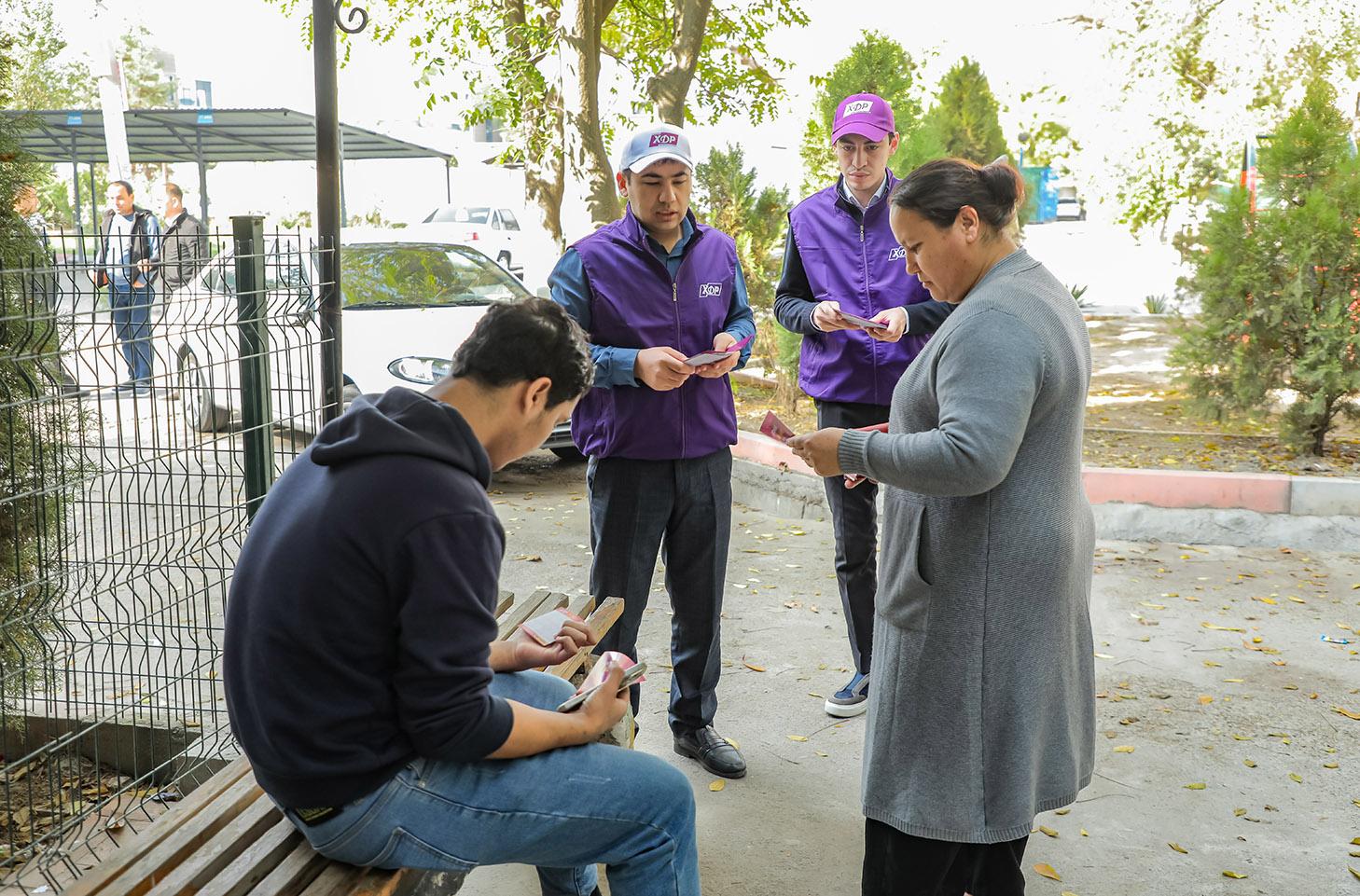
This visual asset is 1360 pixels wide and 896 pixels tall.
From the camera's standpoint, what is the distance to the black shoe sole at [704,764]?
13.4ft

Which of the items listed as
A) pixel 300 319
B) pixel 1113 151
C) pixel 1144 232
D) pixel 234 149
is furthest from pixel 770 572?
pixel 1144 232

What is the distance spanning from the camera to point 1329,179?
7855mm

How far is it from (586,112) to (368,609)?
33.4ft

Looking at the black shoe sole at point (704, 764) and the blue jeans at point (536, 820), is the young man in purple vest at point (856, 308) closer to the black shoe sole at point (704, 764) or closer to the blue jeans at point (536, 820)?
the black shoe sole at point (704, 764)

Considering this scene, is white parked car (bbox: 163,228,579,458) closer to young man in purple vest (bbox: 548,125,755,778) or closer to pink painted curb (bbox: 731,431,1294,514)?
pink painted curb (bbox: 731,431,1294,514)

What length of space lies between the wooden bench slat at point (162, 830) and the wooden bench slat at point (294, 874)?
26 centimetres

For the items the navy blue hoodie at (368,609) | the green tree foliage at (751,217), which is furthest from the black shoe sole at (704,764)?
the green tree foliage at (751,217)

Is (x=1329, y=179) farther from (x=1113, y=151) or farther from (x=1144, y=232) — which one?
(x=1144, y=232)

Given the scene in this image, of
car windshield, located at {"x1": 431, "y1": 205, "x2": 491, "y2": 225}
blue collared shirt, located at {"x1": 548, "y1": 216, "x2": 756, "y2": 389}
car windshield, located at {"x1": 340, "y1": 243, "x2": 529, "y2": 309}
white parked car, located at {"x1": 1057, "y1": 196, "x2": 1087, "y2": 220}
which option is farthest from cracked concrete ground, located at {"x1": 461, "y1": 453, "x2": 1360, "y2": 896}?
white parked car, located at {"x1": 1057, "y1": 196, "x2": 1087, "y2": 220}

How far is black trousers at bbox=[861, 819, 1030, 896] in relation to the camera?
2.56m

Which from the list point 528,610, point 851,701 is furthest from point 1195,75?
point 528,610

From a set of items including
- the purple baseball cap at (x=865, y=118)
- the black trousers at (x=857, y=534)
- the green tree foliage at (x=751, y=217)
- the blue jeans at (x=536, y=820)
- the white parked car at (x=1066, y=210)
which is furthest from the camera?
the white parked car at (x=1066, y=210)

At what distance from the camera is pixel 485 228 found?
28.4 m

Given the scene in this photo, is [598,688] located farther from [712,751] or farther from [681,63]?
[681,63]
